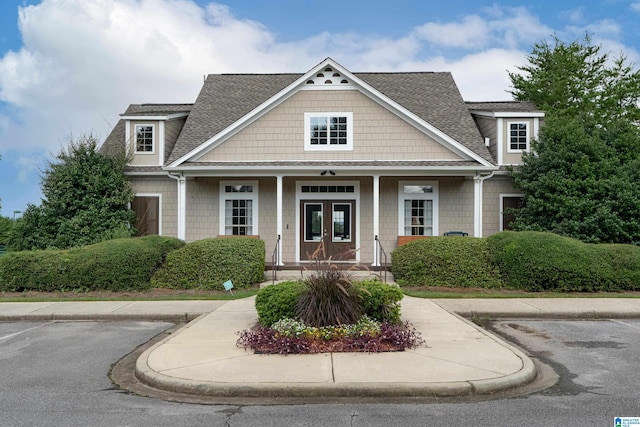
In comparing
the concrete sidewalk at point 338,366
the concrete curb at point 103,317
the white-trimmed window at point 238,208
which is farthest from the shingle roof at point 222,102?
the concrete sidewalk at point 338,366

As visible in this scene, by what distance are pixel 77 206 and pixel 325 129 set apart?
9308 mm

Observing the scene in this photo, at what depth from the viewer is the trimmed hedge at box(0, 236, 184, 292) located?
1402 cm

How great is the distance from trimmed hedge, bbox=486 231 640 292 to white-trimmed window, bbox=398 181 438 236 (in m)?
4.34

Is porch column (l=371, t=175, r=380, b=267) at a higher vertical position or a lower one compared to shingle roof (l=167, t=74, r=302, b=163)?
lower

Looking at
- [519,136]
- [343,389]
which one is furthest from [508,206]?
[343,389]

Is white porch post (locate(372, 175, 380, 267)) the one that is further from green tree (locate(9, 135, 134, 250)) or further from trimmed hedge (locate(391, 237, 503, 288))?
green tree (locate(9, 135, 134, 250))

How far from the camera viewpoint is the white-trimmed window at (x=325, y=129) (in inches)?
698

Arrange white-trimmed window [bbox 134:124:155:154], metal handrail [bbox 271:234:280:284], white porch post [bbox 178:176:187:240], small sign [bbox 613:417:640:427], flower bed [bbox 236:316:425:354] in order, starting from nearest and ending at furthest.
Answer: small sign [bbox 613:417:640:427], flower bed [bbox 236:316:425:354], metal handrail [bbox 271:234:280:284], white porch post [bbox 178:176:187:240], white-trimmed window [bbox 134:124:155:154]

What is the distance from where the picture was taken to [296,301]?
8125 millimetres

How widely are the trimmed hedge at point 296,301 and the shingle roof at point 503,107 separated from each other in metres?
14.0

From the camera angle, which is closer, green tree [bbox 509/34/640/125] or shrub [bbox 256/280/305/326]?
shrub [bbox 256/280/305/326]

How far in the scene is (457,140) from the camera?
18156mm

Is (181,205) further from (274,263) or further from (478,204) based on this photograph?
(478,204)

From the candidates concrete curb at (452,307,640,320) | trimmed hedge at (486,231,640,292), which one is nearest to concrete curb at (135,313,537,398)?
concrete curb at (452,307,640,320)
